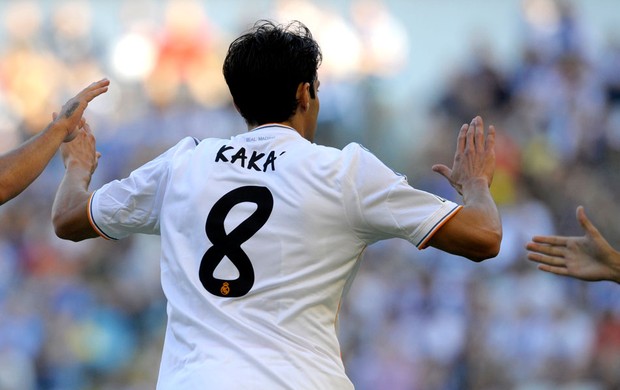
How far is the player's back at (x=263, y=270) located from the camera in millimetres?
3846

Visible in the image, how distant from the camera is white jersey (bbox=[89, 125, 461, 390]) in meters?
3.85

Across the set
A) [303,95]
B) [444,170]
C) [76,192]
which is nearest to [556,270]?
[444,170]

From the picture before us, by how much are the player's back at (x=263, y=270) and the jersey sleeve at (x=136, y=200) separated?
21 centimetres

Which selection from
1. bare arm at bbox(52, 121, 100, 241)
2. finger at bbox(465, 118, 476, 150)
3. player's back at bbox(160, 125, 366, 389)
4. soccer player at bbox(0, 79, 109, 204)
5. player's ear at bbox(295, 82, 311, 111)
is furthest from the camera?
bare arm at bbox(52, 121, 100, 241)

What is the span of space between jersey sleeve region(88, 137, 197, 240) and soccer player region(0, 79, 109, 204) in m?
0.29

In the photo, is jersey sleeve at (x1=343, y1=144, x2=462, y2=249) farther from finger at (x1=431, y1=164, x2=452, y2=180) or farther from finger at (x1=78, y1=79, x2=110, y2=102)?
finger at (x1=78, y1=79, x2=110, y2=102)

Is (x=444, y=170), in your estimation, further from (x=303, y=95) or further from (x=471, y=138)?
(x=303, y=95)

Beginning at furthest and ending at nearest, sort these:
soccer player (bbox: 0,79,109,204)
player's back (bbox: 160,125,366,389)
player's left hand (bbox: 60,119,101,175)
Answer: player's left hand (bbox: 60,119,101,175) < soccer player (bbox: 0,79,109,204) < player's back (bbox: 160,125,366,389)

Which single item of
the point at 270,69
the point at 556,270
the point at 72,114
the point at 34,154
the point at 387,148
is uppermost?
the point at 270,69

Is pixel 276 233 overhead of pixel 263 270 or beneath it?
overhead

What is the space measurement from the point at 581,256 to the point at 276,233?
163 centimetres

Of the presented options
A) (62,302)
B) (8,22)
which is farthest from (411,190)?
(8,22)

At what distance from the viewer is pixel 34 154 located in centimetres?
412

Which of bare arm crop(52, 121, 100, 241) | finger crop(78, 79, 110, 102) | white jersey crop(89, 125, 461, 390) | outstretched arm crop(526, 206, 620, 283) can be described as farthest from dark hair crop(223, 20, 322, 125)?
outstretched arm crop(526, 206, 620, 283)
